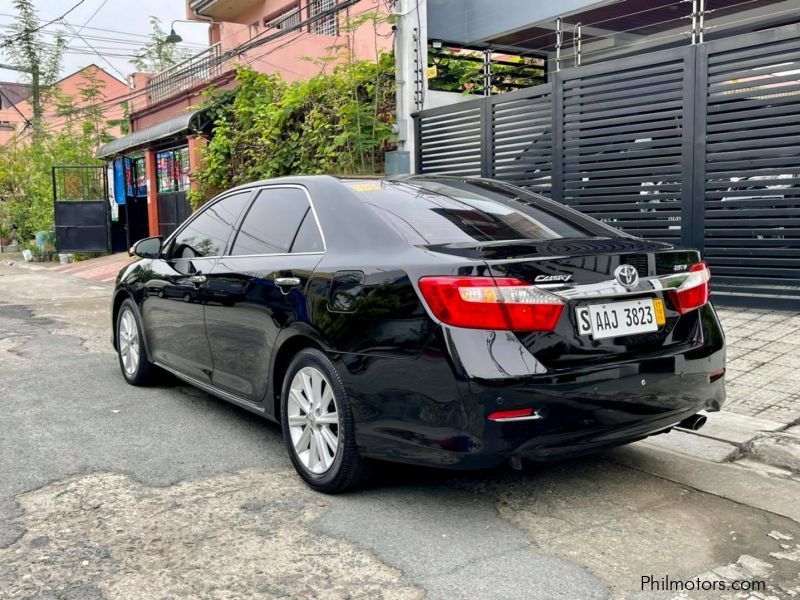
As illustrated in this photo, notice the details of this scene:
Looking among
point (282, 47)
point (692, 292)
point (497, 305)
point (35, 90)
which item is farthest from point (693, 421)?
point (35, 90)

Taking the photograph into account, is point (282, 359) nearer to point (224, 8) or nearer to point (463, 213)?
point (463, 213)

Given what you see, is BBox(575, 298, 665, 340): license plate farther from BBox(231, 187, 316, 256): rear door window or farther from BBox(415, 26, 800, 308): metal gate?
BBox(415, 26, 800, 308): metal gate

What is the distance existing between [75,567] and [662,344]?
256cm

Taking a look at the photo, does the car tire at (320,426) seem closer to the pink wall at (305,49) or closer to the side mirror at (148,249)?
the side mirror at (148,249)

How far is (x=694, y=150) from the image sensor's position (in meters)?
7.45

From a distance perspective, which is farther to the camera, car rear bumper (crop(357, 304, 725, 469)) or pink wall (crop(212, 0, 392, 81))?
pink wall (crop(212, 0, 392, 81))

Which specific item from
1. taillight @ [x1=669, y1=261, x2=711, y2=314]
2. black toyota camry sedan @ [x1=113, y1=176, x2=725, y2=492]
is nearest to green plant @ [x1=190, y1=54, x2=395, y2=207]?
black toyota camry sedan @ [x1=113, y1=176, x2=725, y2=492]

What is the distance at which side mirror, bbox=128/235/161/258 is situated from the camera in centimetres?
553

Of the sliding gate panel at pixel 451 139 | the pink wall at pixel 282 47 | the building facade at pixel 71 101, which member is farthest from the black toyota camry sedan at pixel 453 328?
the building facade at pixel 71 101

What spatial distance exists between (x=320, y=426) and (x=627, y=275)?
5.13ft

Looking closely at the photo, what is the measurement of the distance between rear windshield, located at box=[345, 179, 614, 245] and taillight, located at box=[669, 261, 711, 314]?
1.59 feet

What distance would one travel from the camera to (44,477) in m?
3.91

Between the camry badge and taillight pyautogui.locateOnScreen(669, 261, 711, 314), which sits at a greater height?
the camry badge

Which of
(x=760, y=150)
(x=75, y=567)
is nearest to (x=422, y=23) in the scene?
(x=760, y=150)
